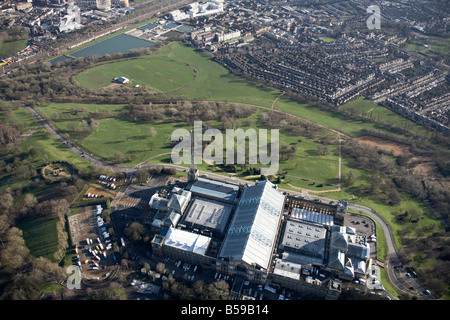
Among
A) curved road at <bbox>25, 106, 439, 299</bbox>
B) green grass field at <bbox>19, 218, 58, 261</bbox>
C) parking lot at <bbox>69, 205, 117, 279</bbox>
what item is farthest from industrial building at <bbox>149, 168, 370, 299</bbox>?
green grass field at <bbox>19, 218, 58, 261</bbox>

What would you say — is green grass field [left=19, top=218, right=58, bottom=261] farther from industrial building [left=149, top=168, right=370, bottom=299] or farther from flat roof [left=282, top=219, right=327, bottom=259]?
flat roof [left=282, top=219, right=327, bottom=259]

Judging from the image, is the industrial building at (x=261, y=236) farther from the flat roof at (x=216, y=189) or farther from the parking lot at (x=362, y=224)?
the parking lot at (x=362, y=224)

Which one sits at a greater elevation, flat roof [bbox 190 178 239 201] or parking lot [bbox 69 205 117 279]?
flat roof [bbox 190 178 239 201]

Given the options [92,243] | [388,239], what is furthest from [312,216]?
[92,243]

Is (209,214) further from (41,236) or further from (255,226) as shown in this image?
(41,236)

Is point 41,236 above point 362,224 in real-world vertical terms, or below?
below

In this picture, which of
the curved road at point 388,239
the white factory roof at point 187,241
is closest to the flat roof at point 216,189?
the curved road at point 388,239

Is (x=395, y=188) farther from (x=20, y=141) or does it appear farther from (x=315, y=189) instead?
(x=20, y=141)

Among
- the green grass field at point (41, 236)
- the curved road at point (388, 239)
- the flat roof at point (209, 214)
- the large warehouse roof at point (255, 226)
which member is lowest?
the green grass field at point (41, 236)
